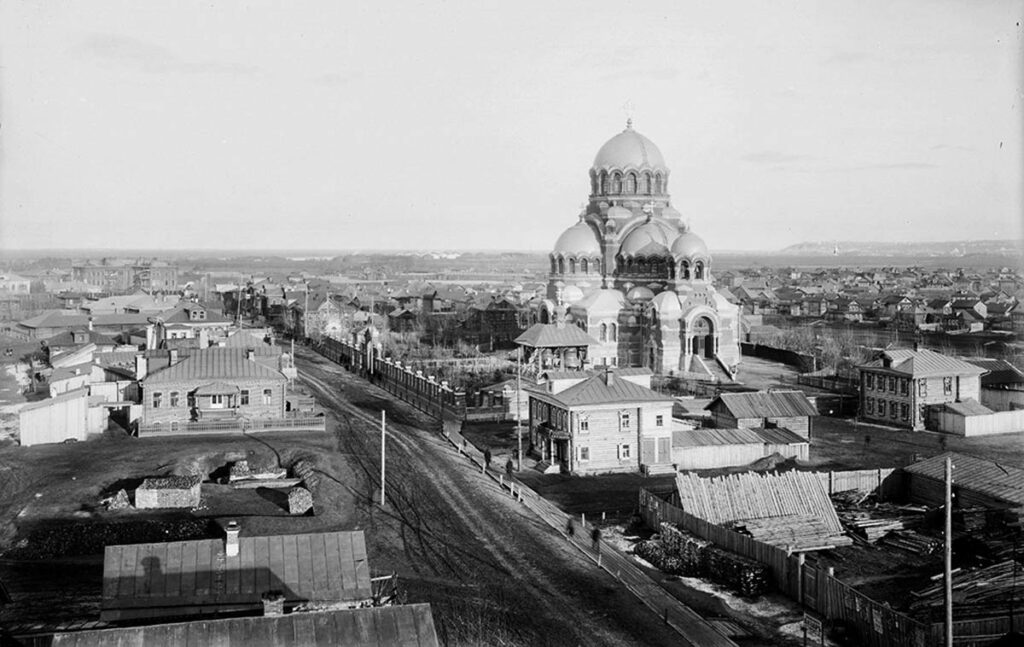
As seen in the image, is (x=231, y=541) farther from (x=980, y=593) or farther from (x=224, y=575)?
(x=980, y=593)

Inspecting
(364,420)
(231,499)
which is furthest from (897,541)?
(364,420)

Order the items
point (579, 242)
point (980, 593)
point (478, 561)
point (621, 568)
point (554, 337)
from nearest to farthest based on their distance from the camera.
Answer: point (980, 593) < point (621, 568) < point (478, 561) < point (554, 337) < point (579, 242)

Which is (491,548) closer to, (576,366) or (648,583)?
(648,583)

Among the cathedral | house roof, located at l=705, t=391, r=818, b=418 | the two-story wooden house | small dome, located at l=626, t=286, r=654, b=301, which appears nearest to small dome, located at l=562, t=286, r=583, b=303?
the cathedral

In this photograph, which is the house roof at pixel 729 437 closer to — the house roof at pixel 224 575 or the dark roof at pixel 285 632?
the house roof at pixel 224 575

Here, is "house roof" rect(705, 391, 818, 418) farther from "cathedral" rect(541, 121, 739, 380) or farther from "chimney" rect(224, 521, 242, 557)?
"chimney" rect(224, 521, 242, 557)

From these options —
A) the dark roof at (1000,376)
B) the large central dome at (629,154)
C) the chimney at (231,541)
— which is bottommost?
the dark roof at (1000,376)

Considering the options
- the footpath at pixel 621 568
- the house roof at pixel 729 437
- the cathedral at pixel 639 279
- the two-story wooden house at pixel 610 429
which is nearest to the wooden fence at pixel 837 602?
the footpath at pixel 621 568

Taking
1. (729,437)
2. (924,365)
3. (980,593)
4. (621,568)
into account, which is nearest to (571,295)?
(924,365)
